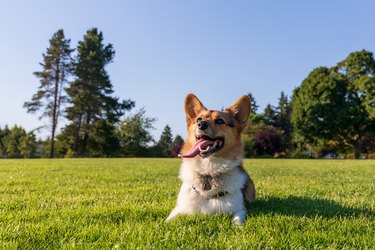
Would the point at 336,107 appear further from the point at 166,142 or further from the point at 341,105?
the point at 166,142

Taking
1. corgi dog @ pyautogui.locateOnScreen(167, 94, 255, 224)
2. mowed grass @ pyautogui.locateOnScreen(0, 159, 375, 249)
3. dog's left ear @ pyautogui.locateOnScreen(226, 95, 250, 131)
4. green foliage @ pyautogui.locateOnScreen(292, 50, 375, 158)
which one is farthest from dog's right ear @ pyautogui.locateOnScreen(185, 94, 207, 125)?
green foliage @ pyautogui.locateOnScreen(292, 50, 375, 158)

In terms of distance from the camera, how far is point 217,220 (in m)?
3.48

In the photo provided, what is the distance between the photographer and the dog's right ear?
4.77m

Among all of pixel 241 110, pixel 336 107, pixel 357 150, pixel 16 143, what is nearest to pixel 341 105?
pixel 336 107

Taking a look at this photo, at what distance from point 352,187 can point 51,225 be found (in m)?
6.64

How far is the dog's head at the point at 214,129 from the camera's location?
4.12 metres

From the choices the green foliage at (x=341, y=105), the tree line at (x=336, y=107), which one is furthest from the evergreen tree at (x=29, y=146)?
the green foliage at (x=341, y=105)

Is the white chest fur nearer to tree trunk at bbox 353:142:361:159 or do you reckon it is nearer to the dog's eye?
the dog's eye

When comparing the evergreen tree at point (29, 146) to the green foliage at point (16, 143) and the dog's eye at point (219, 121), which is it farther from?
the dog's eye at point (219, 121)

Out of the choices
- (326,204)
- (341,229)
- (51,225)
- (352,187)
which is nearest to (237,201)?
(341,229)

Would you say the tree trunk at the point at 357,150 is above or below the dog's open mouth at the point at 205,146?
above

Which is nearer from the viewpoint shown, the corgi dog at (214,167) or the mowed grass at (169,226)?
the mowed grass at (169,226)

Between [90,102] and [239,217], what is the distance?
41.2 metres

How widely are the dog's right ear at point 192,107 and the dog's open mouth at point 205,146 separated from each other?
0.64 m
